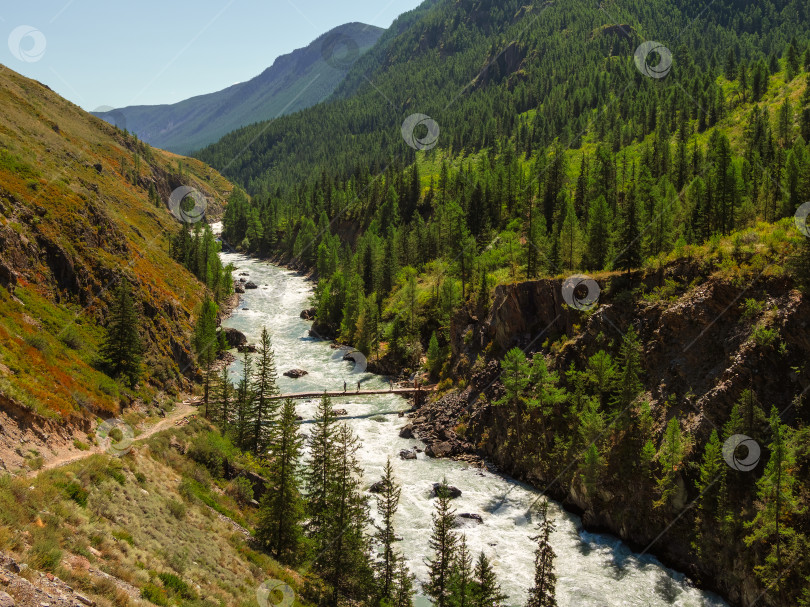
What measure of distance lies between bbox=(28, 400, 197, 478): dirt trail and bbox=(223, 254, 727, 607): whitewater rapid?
11.6m

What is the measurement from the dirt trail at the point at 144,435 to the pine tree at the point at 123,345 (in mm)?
4494

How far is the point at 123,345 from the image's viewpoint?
43656 millimetres

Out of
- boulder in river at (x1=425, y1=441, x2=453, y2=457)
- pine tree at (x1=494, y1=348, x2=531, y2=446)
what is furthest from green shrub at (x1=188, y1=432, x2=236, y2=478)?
pine tree at (x1=494, y1=348, x2=531, y2=446)

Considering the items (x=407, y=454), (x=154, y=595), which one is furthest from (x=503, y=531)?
(x=154, y=595)

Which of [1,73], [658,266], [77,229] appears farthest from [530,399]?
[1,73]

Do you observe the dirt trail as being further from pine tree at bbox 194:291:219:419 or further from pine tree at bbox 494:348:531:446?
pine tree at bbox 494:348:531:446

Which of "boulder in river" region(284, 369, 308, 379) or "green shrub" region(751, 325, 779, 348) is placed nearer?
"green shrub" region(751, 325, 779, 348)

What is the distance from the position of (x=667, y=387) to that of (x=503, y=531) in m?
15.9

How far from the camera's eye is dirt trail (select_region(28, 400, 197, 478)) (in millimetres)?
23297

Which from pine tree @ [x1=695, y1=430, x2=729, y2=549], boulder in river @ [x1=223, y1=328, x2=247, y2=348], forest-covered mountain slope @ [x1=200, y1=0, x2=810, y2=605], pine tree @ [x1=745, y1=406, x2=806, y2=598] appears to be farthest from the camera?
boulder in river @ [x1=223, y1=328, x2=247, y2=348]

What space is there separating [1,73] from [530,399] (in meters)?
162

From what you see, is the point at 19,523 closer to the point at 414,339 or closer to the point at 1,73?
the point at 414,339

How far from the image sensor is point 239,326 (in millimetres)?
88250

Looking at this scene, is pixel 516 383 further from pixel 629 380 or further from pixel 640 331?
pixel 640 331
